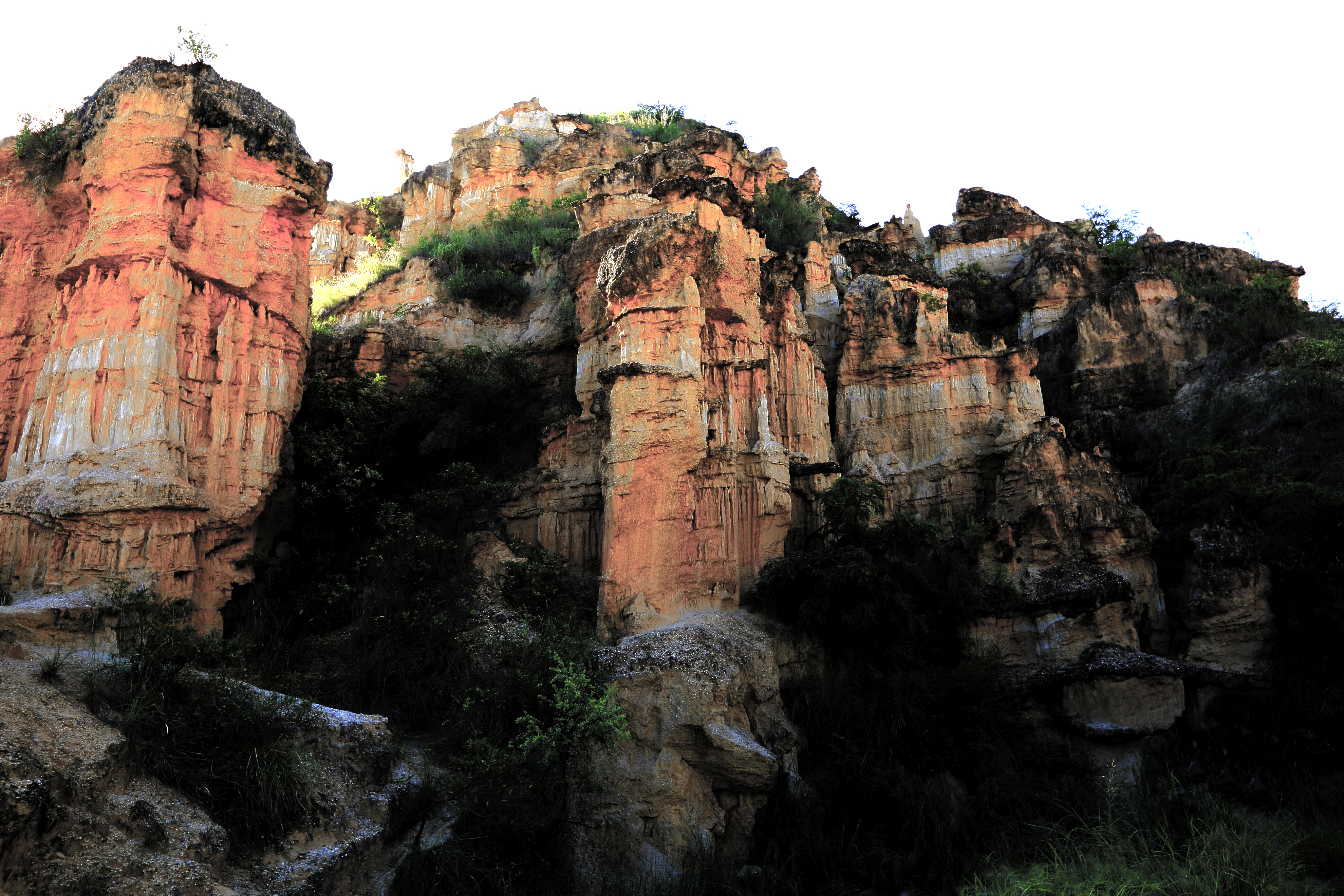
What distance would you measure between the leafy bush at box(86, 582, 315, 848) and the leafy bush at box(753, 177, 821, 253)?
60.4ft

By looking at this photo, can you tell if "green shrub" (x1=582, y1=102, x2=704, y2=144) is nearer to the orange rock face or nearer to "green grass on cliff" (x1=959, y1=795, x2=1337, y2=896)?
the orange rock face

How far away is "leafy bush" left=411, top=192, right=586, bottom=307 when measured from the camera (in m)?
23.1

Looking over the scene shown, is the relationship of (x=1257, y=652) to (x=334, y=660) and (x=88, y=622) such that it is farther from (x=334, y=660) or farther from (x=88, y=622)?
(x=88, y=622)

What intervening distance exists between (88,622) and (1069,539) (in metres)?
16.5

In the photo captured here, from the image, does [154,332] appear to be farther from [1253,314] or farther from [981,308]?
[1253,314]

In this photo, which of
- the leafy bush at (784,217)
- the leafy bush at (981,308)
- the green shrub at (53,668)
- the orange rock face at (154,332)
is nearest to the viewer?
the green shrub at (53,668)

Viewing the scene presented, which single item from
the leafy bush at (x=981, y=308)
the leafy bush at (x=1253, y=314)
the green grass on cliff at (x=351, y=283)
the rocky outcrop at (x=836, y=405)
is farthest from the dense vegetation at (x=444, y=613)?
the leafy bush at (x=1253, y=314)

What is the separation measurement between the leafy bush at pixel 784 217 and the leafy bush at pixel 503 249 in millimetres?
5966

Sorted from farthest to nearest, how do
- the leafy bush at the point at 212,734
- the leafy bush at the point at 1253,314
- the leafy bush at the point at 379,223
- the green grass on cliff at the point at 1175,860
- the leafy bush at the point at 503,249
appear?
the leafy bush at the point at 379,223
the leafy bush at the point at 503,249
the leafy bush at the point at 1253,314
the green grass on cliff at the point at 1175,860
the leafy bush at the point at 212,734

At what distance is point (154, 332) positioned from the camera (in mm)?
13883

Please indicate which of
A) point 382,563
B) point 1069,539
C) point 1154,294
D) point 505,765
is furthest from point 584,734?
point 1154,294

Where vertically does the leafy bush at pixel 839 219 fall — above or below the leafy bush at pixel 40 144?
above

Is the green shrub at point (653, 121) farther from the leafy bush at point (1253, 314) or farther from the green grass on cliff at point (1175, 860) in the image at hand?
the green grass on cliff at point (1175, 860)

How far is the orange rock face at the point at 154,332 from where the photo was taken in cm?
1284
